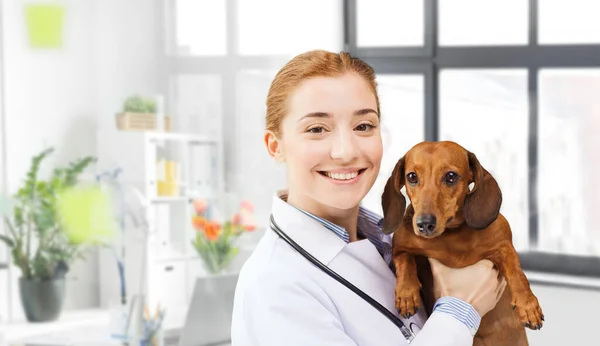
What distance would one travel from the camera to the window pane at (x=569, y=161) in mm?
3699

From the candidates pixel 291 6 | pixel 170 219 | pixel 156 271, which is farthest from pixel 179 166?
pixel 291 6

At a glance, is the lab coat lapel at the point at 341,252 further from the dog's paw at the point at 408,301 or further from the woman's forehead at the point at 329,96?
the woman's forehead at the point at 329,96

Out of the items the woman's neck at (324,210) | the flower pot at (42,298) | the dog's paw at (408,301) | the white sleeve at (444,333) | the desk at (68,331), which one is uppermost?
the woman's neck at (324,210)

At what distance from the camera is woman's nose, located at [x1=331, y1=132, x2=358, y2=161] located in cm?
125

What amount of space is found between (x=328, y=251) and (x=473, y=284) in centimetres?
25

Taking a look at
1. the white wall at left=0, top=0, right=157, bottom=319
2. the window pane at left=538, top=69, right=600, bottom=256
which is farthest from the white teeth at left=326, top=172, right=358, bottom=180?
the window pane at left=538, top=69, right=600, bottom=256

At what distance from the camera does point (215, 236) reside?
378cm

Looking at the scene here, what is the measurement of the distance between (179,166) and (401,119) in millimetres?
1324

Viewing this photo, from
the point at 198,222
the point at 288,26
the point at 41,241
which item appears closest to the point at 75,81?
the point at 41,241

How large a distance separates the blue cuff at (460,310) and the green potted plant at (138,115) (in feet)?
7.95

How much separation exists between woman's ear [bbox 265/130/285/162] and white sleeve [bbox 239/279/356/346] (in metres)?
0.25

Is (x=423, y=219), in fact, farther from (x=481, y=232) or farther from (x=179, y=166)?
(x=179, y=166)

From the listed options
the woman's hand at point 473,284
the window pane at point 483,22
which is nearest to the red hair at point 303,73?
the woman's hand at point 473,284

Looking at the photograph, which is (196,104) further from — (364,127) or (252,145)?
(364,127)
